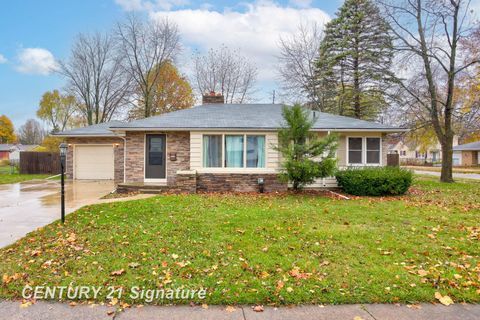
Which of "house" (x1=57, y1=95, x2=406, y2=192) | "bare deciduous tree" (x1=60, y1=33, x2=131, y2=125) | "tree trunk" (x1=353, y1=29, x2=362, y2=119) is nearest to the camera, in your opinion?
"house" (x1=57, y1=95, x2=406, y2=192)

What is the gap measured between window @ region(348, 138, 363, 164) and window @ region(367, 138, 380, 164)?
36 cm

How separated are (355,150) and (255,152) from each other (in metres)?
4.53

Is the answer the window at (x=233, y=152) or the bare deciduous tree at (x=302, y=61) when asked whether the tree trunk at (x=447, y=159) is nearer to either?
the window at (x=233, y=152)

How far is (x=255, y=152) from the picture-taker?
11.5 meters

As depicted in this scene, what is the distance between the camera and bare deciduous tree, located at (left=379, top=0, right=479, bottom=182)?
567 inches

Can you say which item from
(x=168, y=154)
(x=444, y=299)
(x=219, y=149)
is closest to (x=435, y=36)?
(x=219, y=149)

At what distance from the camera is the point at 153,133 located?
38.8 feet

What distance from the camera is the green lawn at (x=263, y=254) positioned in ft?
11.1

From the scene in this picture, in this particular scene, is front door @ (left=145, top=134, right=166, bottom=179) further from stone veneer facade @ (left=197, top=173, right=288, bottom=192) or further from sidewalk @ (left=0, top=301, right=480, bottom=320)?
sidewalk @ (left=0, top=301, right=480, bottom=320)

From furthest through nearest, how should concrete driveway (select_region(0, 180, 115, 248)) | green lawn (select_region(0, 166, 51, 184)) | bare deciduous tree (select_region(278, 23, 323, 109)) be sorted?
bare deciduous tree (select_region(278, 23, 323, 109))
green lawn (select_region(0, 166, 51, 184))
concrete driveway (select_region(0, 180, 115, 248))

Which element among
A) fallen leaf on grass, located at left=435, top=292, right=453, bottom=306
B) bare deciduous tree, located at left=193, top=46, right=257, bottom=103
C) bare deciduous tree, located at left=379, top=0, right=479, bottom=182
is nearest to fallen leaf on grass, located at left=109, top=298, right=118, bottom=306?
fallen leaf on grass, located at left=435, top=292, right=453, bottom=306

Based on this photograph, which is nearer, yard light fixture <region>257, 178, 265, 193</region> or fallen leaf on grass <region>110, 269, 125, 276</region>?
fallen leaf on grass <region>110, 269, 125, 276</region>

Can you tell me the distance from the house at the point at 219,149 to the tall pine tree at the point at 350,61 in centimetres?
1125

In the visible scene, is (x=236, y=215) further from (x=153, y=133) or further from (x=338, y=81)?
(x=338, y=81)
